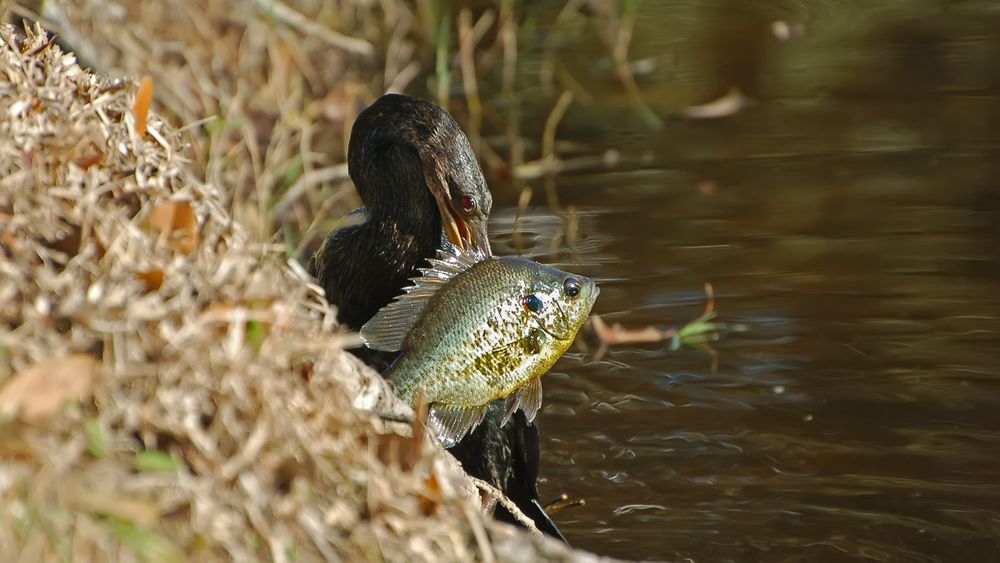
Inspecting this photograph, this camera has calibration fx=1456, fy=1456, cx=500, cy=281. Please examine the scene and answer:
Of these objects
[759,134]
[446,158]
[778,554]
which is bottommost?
[778,554]

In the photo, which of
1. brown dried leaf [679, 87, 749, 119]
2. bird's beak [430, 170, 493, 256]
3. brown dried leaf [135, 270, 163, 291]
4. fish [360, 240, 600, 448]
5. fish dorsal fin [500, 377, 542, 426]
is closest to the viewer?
brown dried leaf [135, 270, 163, 291]

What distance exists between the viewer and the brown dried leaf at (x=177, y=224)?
2.67 m

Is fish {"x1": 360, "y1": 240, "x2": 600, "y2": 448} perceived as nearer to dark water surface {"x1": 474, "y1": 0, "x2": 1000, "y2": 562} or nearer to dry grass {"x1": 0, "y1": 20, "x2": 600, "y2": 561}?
dry grass {"x1": 0, "y1": 20, "x2": 600, "y2": 561}

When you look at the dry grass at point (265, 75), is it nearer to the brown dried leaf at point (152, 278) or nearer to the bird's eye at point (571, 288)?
the bird's eye at point (571, 288)

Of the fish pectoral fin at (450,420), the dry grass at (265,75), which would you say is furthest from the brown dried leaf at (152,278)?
the dry grass at (265,75)

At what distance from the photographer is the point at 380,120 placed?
4414mm

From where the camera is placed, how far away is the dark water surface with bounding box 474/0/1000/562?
14.3 ft

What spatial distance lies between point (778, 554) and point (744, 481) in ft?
1.46

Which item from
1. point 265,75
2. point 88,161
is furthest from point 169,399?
point 265,75

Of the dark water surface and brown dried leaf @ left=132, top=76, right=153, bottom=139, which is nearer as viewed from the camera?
brown dried leaf @ left=132, top=76, right=153, bottom=139

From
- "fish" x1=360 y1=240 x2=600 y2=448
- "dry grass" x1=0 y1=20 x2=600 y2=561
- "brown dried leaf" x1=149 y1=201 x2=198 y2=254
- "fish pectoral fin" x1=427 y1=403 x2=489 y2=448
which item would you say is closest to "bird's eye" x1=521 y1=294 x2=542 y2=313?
"fish" x1=360 y1=240 x2=600 y2=448

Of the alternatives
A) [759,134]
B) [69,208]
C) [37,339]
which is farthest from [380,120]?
[759,134]

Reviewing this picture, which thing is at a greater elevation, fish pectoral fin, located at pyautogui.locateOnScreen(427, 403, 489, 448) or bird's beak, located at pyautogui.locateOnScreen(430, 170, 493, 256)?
bird's beak, located at pyautogui.locateOnScreen(430, 170, 493, 256)

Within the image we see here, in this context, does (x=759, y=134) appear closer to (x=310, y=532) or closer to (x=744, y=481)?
(x=744, y=481)
